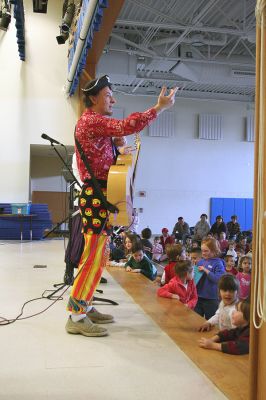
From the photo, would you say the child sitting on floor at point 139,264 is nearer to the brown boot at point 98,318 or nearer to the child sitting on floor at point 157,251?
the brown boot at point 98,318

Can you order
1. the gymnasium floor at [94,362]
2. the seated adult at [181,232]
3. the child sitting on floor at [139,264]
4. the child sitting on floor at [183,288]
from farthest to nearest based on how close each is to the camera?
1. the seated adult at [181,232]
2. the child sitting on floor at [139,264]
3. the child sitting on floor at [183,288]
4. the gymnasium floor at [94,362]

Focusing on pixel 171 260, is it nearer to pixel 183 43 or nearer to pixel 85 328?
pixel 85 328

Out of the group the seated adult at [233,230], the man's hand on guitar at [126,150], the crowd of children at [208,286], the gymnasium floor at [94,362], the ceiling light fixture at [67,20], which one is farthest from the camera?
the seated adult at [233,230]

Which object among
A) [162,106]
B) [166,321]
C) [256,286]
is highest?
[162,106]

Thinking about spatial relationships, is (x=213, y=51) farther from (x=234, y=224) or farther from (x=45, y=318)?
(x=45, y=318)

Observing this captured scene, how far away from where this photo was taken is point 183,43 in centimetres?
1015

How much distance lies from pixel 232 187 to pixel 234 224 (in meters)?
2.97

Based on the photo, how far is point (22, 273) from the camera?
4.19 meters

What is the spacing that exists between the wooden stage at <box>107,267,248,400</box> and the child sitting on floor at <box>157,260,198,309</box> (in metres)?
0.09

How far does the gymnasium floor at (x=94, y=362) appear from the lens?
1571mm

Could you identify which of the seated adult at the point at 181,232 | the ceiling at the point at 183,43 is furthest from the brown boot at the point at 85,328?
the seated adult at the point at 181,232

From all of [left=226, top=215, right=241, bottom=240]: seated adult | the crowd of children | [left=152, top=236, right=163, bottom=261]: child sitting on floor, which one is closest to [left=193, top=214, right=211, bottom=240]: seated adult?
[left=226, top=215, right=241, bottom=240]: seated adult

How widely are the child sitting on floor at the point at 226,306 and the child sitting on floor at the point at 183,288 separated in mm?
672

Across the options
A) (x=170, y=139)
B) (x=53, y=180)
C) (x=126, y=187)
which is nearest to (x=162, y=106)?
(x=126, y=187)
